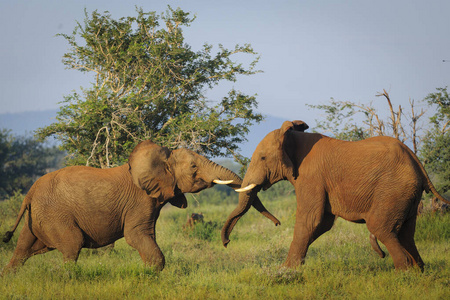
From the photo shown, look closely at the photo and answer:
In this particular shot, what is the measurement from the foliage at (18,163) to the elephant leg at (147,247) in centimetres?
2934

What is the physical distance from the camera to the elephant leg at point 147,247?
809 cm

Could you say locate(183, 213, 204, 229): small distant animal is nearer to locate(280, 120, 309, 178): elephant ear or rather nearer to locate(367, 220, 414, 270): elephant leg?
locate(280, 120, 309, 178): elephant ear

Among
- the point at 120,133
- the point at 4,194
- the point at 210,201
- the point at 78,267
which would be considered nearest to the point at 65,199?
the point at 78,267

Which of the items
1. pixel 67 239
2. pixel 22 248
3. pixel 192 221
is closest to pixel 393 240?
pixel 67 239

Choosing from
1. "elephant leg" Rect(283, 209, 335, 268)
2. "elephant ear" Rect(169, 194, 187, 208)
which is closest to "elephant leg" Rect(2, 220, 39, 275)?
"elephant ear" Rect(169, 194, 187, 208)

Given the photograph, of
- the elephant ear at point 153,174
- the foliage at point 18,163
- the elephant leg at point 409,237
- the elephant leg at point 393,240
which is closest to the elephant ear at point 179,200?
the elephant ear at point 153,174

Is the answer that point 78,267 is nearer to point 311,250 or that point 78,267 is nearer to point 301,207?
point 301,207

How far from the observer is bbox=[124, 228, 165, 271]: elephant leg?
8.09 metres

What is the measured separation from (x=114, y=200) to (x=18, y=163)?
32383mm

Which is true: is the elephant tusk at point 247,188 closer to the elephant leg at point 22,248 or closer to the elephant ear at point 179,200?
the elephant ear at point 179,200

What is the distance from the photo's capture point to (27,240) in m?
8.52

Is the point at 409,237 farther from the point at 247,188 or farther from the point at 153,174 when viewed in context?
the point at 153,174

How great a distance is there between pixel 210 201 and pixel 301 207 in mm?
26370

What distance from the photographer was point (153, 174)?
8258mm
